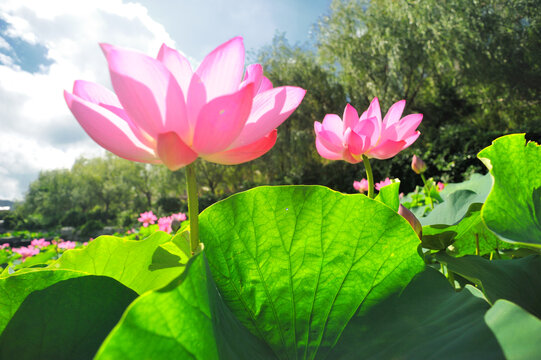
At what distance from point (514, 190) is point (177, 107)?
0.47 m

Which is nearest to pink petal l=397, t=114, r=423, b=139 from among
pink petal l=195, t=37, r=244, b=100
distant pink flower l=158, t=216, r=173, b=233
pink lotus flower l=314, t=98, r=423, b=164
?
pink lotus flower l=314, t=98, r=423, b=164

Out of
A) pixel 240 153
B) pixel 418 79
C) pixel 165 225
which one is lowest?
pixel 165 225

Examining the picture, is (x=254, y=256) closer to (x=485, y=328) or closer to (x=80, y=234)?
(x=485, y=328)

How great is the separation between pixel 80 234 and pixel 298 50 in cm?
921

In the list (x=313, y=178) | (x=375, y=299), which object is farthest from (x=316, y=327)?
(x=313, y=178)

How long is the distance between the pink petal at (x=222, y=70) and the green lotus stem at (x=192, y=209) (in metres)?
0.09

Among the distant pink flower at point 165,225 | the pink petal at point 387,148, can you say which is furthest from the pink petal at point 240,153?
the distant pink flower at point 165,225

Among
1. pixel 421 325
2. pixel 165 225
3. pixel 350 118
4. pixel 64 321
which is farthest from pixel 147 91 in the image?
pixel 165 225

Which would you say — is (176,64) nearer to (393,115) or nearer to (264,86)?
(264,86)

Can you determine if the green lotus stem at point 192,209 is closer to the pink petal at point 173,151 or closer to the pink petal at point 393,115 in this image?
the pink petal at point 173,151

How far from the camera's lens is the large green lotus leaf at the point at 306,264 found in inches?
14.4

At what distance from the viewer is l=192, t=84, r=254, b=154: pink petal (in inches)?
12.5

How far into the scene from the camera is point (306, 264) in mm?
366

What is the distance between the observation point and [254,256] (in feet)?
1.21
